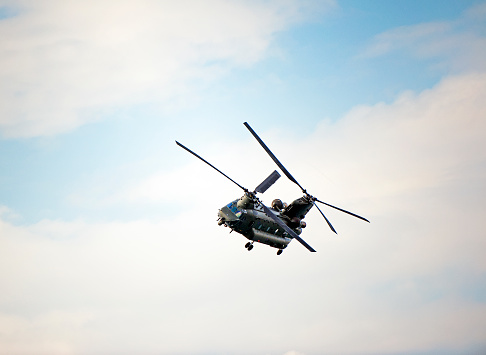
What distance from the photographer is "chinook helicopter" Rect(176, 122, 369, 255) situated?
300ft

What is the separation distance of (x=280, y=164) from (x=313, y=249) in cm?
1392

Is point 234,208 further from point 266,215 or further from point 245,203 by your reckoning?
point 266,215

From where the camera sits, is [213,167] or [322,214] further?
[322,214]

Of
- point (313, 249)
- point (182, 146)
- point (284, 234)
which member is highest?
point (182, 146)

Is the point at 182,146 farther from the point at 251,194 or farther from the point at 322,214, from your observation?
the point at 322,214

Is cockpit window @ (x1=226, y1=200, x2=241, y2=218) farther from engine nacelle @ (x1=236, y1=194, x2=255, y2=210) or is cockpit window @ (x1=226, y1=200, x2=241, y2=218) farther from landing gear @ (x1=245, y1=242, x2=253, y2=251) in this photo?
landing gear @ (x1=245, y1=242, x2=253, y2=251)

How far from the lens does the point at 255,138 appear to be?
3625 inches

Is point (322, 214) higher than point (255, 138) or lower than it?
lower

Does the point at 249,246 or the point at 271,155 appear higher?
the point at 271,155

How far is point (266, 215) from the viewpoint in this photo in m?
95.6

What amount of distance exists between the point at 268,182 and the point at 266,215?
17.5 feet

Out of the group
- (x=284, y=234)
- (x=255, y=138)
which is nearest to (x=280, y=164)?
(x=255, y=138)

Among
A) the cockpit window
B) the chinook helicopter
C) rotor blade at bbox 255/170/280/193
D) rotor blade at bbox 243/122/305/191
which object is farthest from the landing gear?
rotor blade at bbox 243/122/305/191

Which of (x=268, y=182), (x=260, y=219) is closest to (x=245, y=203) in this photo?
(x=260, y=219)
